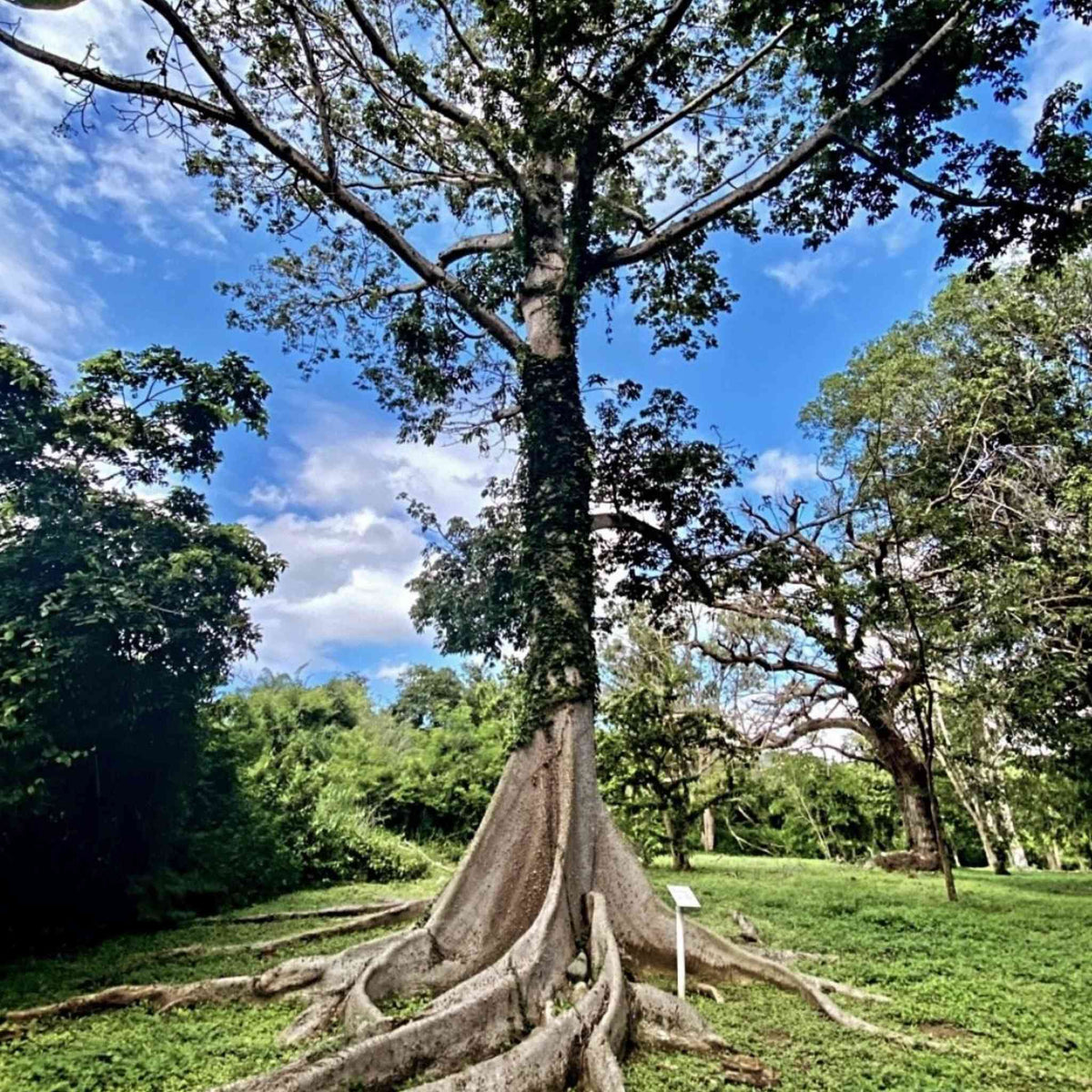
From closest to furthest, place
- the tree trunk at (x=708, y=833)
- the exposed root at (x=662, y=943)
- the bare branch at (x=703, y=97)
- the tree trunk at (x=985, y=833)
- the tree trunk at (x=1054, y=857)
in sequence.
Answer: the exposed root at (x=662, y=943)
the bare branch at (x=703, y=97)
the tree trunk at (x=985, y=833)
the tree trunk at (x=1054, y=857)
the tree trunk at (x=708, y=833)

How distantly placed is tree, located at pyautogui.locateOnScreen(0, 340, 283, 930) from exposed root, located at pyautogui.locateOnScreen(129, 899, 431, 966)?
151 cm

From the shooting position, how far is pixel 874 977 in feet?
18.7

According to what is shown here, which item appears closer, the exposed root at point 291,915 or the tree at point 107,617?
the tree at point 107,617

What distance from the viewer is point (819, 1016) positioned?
4.61 metres

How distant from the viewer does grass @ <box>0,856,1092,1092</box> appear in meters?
3.63

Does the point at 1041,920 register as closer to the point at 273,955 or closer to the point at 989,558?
the point at 989,558

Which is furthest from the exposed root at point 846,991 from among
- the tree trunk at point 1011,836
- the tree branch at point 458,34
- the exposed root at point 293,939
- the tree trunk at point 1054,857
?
the tree trunk at point 1054,857

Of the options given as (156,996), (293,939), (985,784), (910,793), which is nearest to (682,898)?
(156,996)

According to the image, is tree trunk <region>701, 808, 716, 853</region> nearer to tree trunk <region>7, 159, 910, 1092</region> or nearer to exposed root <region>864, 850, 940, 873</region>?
exposed root <region>864, 850, 940, 873</region>

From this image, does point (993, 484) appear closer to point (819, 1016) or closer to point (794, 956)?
point (794, 956)

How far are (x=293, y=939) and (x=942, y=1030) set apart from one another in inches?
209

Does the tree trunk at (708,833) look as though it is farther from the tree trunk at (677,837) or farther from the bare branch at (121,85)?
the bare branch at (121,85)

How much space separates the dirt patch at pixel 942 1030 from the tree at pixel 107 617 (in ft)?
21.3

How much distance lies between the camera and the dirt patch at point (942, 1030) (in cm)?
442
